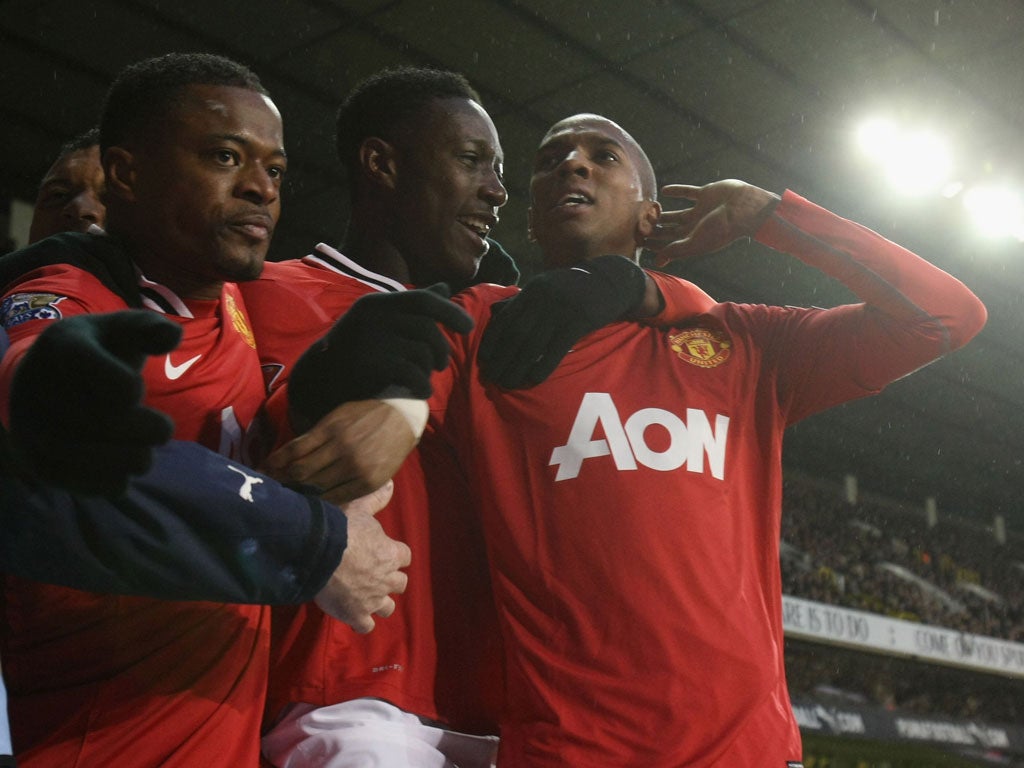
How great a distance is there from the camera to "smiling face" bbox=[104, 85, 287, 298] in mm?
1736

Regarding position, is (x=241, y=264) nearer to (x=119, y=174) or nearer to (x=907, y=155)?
(x=119, y=174)

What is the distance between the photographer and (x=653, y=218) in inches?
94.1

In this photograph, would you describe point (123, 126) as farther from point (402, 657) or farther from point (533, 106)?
point (533, 106)

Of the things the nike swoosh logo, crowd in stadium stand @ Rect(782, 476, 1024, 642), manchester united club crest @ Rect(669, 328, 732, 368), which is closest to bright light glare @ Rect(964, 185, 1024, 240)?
crowd in stadium stand @ Rect(782, 476, 1024, 642)

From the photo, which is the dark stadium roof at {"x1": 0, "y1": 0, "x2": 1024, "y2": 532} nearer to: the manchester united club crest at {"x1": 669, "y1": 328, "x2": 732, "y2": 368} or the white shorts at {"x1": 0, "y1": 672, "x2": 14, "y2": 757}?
the manchester united club crest at {"x1": 669, "y1": 328, "x2": 732, "y2": 368}

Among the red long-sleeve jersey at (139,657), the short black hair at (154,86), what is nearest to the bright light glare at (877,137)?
the short black hair at (154,86)

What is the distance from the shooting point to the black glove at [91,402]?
0.96 metres

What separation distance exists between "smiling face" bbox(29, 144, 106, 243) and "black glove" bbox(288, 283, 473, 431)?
1.58m

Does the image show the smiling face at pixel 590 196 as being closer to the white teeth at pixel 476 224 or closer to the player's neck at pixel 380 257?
the white teeth at pixel 476 224

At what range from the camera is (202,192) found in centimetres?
173

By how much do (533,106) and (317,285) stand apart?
4.83 metres

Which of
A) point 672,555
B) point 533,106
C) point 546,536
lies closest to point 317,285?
point 546,536

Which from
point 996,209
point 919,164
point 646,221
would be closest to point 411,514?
point 646,221

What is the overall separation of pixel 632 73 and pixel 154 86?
496 centimetres
